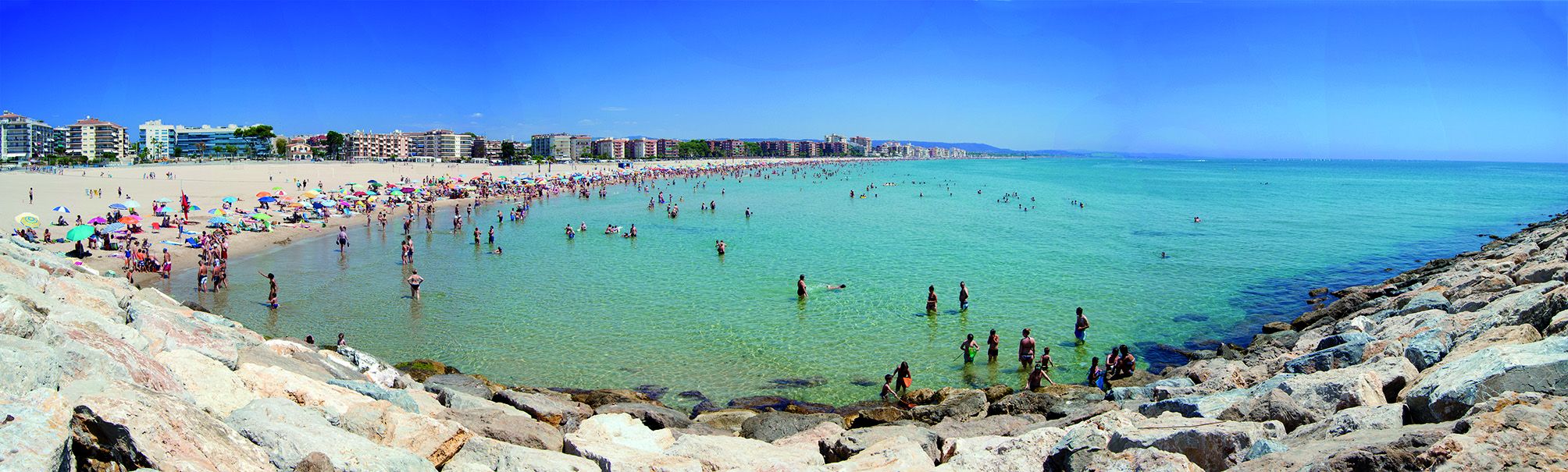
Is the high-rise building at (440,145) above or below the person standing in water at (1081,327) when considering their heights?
above

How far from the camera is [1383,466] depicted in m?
4.39

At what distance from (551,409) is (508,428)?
189 cm

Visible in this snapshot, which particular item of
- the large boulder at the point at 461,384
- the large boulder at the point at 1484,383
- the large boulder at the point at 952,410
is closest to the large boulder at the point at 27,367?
the large boulder at the point at 461,384

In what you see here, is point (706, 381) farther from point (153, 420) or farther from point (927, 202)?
point (927, 202)

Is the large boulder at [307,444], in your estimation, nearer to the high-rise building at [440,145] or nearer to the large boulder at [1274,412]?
the large boulder at [1274,412]

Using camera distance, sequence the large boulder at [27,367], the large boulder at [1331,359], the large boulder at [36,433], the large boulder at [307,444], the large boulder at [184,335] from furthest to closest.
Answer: the large boulder at [1331,359], the large boulder at [184,335], the large boulder at [307,444], the large boulder at [27,367], the large boulder at [36,433]

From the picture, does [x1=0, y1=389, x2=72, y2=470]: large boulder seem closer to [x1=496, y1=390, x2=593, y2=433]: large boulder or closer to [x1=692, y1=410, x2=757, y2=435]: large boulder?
[x1=496, y1=390, x2=593, y2=433]: large boulder

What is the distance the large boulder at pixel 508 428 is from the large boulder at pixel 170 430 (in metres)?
1.98

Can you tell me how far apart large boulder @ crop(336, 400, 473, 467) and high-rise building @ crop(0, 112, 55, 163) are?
136664mm

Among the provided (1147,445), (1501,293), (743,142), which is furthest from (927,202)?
(743,142)

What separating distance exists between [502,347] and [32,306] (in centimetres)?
701

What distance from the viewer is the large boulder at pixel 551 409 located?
826cm

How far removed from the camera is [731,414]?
958 cm

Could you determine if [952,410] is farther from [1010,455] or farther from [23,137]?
[23,137]
